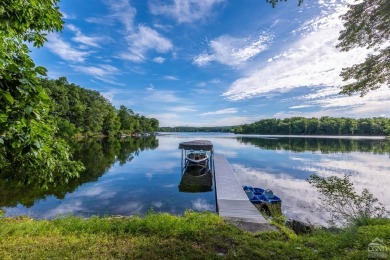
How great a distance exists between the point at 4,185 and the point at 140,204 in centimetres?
1016

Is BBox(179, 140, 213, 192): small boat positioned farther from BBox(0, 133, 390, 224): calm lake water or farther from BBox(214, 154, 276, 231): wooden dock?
BBox(214, 154, 276, 231): wooden dock

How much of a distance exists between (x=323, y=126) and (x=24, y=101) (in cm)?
14002

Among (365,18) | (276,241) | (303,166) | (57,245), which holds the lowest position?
(303,166)

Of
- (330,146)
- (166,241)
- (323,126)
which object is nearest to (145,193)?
(166,241)

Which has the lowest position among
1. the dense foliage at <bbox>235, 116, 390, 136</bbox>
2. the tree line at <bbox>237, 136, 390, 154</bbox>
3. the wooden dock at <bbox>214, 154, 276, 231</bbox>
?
the tree line at <bbox>237, 136, 390, 154</bbox>

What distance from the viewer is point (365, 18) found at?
20.9 ft

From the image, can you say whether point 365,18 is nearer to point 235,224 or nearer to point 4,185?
point 235,224

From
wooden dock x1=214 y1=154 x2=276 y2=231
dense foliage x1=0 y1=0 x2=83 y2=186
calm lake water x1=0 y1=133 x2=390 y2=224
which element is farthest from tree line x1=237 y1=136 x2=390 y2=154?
dense foliage x1=0 y1=0 x2=83 y2=186

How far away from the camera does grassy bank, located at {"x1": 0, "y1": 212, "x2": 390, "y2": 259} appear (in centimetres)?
529

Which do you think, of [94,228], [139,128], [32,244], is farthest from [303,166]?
[139,128]

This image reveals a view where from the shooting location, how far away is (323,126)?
122000mm

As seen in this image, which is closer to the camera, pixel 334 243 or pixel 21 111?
pixel 21 111

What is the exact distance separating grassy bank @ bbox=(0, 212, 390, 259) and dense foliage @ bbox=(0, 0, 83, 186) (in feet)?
6.81

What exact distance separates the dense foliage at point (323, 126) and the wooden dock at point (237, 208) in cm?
11184
